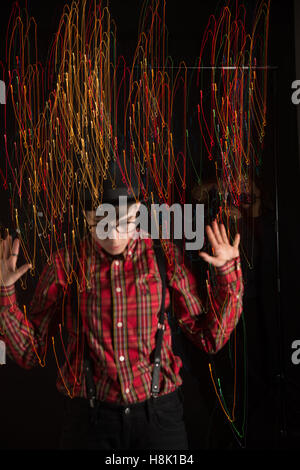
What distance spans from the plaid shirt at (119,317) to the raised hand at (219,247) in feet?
0.10

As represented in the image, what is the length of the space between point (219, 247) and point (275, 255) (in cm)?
29

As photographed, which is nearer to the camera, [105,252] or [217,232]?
[105,252]

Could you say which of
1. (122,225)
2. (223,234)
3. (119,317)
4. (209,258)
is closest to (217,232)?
(223,234)

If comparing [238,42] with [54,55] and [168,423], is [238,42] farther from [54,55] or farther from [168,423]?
[168,423]

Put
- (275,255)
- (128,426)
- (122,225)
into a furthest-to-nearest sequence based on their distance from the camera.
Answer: (275,255) → (122,225) → (128,426)

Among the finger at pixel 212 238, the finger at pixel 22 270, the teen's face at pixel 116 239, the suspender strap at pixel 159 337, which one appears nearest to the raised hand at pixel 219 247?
the finger at pixel 212 238

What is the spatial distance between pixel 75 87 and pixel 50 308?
853mm

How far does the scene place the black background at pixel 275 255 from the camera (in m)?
1.71

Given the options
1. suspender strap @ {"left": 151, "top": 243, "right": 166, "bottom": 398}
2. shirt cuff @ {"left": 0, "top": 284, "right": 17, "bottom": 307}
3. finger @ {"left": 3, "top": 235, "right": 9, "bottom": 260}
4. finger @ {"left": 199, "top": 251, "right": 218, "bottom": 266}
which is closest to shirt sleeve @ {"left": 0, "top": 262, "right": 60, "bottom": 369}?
shirt cuff @ {"left": 0, "top": 284, "right": 17, "bottom": 307}

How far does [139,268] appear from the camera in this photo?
1.48 m

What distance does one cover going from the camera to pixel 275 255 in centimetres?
175

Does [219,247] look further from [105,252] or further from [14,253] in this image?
[14,253]

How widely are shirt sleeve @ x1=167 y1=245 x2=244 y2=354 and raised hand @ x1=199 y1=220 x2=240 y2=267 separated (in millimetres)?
28

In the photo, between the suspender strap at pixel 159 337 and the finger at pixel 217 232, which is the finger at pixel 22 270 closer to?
the suspender strap at pixel 159 337
